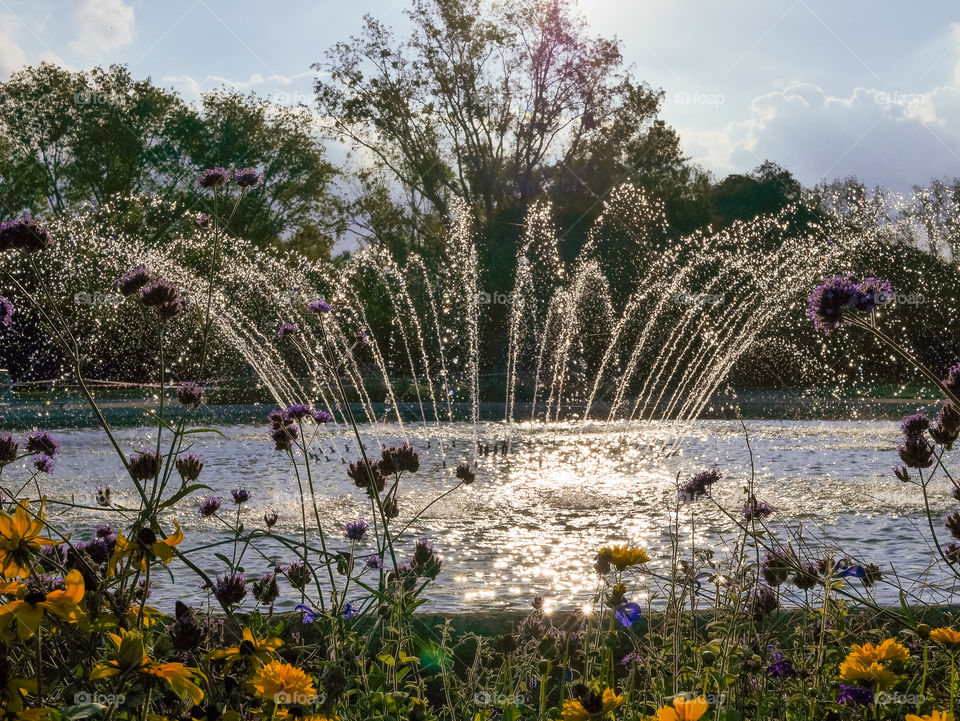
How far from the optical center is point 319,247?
121 feet

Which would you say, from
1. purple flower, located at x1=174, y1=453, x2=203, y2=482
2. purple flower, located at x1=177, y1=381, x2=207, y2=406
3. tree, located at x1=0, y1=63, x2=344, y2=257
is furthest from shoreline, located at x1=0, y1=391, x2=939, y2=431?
tree, located at x1=0, y1=63, x2=344, y2=257

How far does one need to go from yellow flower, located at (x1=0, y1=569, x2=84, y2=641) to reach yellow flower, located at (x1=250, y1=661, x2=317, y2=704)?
0.26m

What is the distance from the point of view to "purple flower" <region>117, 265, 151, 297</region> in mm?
2061

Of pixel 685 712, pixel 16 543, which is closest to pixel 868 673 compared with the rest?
pixel 685 712

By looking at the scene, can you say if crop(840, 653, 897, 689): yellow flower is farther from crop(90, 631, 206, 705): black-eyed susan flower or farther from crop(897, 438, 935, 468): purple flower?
crop(897, 438, 935, 468): purple flower

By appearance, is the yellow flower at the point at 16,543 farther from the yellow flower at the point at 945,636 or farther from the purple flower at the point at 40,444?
the purple flower at the point at 40,444

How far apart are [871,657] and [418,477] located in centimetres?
498

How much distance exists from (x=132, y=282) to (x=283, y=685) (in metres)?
1.22

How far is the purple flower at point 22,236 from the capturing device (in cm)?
195

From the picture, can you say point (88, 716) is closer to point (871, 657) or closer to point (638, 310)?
point (871, 657)

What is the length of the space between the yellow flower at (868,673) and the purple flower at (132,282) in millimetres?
1643

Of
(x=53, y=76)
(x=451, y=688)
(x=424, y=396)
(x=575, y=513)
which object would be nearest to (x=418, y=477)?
(x=575, y=513)

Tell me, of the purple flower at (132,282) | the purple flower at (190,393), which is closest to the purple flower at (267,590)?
the purple flower at (190,393)

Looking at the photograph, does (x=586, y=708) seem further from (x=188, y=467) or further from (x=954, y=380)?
(x=954, y=380)
